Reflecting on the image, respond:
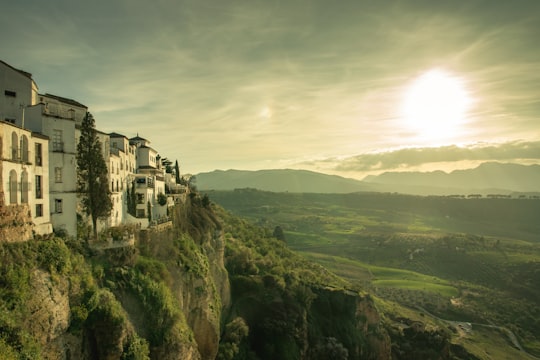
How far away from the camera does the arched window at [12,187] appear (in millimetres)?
23858

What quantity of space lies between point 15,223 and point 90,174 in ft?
30.1

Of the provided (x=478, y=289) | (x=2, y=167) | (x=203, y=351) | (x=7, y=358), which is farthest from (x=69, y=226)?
(x=478, y=289)

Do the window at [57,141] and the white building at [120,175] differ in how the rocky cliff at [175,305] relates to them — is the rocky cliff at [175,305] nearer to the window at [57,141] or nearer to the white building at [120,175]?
the white building at [120,175]

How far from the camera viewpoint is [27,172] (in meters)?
25.8

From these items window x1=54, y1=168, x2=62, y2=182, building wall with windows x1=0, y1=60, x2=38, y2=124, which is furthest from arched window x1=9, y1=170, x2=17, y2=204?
building wall with windows x1=0, y1=60, x2=38, y2=124

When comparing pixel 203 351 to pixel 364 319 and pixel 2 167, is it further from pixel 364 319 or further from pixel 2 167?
pixel 364 319

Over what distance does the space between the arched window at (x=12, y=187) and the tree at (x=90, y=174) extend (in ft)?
24.2

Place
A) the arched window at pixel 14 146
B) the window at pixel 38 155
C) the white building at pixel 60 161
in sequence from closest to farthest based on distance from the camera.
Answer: the arched window at pixel 14 146
the window at pixel 38 155
the white building at pixel 60 161

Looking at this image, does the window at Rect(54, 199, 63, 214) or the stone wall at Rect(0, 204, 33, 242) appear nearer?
the stone wall at Rect(0, 204, 33, 242)

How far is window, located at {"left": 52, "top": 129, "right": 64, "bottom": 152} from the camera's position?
3009 cm

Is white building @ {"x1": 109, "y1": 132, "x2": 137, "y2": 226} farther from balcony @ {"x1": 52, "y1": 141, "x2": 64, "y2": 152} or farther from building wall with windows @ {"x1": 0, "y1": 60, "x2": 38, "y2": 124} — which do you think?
building wall with windows @ {"x1": 0, "y1": 60, "x2": 38, "y2": 124}

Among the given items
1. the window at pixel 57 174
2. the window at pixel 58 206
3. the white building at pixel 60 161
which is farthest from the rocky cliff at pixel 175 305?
the window at pixel 57 174

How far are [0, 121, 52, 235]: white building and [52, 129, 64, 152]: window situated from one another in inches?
55.0

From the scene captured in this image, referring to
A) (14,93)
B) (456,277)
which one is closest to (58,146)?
(14,93)
